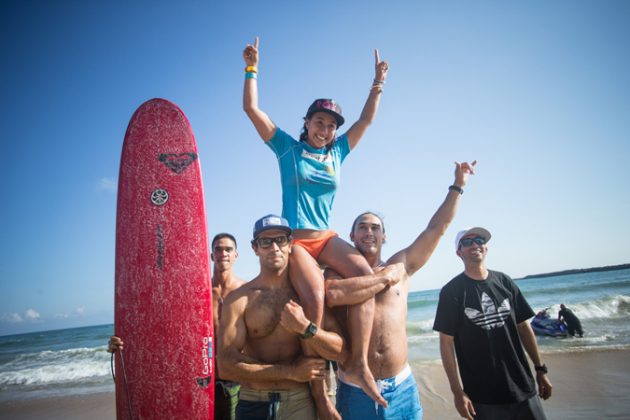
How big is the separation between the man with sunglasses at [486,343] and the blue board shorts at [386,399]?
2.22ft

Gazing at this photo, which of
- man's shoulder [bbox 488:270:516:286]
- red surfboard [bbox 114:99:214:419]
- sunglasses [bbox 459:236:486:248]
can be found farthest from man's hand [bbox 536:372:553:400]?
red surfboard [bbox 114:99:214:419]

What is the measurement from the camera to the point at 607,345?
968 cm

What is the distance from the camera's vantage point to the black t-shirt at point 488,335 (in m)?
2.97

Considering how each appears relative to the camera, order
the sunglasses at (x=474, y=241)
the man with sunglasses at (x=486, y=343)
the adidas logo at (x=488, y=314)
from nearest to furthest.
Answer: the man with sunglasses at (x=486, y=343)
the adidas logo at (x=488, y=314)
the sunglasses at (x=474, y=241)

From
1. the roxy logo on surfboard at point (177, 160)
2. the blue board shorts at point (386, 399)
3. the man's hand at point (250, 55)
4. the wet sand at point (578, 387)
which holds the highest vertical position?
the man's hand at point (250, 55)

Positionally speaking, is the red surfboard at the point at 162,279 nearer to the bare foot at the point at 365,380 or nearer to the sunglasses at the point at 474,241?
the bare foot at the point at 365,380

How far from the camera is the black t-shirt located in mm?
2973

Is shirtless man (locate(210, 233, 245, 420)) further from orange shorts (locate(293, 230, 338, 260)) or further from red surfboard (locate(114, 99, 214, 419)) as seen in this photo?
orange shorts (locate(293, 230, 338, 260))

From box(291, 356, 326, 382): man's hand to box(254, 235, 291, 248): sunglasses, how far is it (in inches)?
37.2

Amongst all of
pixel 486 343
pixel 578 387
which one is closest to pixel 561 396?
pixel 578 387

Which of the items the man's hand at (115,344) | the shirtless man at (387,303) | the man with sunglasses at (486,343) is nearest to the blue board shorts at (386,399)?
the shirtless man at (387,303)

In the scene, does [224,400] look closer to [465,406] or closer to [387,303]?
[387,303]

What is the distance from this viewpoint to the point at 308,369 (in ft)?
7.77

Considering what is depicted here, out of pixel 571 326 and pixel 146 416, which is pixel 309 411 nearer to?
pixel 146 416
